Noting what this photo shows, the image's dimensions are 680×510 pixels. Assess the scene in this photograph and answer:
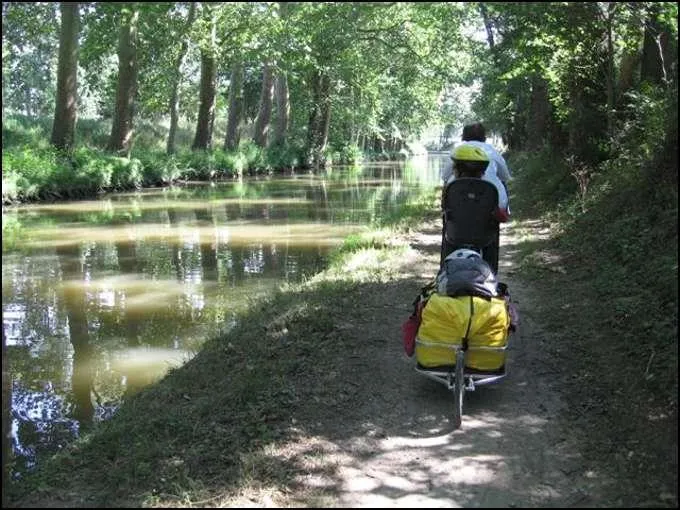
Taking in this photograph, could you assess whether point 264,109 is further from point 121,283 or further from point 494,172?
point 494,172

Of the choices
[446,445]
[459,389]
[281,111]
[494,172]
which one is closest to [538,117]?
[494,172]

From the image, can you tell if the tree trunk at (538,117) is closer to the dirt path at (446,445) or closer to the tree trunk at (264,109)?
the dirt path at (446,445)

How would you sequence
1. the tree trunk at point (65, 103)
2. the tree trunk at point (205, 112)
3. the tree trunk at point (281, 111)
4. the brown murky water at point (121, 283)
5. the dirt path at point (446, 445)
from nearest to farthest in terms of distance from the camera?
the dirt path at point (446, 445)
the brown murky water at point (121, 283)
the tree trunk at point (65, 103)
the tree trunk at point (205, 112)
the tree trunk at point (281, 111)

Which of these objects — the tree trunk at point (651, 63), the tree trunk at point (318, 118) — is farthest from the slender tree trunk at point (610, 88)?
the tree trunk at point (318, 118)

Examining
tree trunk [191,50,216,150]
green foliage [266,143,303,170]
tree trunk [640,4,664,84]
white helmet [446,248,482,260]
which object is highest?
tree trunk [191,50,216,150]

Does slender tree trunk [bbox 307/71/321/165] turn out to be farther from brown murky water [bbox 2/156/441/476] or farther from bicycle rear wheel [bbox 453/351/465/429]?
bicycle rear wheel [bbox 453/351/465/429]

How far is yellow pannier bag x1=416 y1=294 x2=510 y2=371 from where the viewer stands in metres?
5.16

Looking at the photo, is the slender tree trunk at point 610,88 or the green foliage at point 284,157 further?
the green foliage at point 284,157

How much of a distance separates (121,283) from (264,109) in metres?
30.6

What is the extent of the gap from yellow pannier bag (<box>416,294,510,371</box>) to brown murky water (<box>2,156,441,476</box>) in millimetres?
3096

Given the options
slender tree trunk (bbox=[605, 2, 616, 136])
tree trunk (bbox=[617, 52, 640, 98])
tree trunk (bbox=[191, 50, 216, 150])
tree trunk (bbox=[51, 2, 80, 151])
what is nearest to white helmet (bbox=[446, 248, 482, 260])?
slender tree trunk (bbox=[605, 2, 616, 136])

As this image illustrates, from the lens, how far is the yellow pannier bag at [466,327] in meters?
5.16

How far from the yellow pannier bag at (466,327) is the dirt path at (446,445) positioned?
414mm

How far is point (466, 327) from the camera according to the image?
5.15 m
